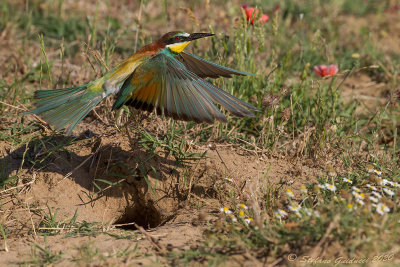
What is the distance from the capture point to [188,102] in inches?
102

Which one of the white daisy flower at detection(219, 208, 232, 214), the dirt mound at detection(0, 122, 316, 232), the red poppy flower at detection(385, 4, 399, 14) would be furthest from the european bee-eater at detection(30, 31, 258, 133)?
the red poppy flower at detection(385, 4, 399, 14)

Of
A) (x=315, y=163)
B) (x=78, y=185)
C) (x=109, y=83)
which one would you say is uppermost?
(x=109, y=83)

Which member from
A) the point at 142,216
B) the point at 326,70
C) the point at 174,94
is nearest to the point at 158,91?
the point at 174,94

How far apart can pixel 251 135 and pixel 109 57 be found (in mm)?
1213

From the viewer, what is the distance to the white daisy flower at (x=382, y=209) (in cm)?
218

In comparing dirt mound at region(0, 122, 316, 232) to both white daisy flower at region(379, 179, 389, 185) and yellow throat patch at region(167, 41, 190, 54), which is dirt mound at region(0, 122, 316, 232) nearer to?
white daisy flower at region(379, 179, 389, 185)

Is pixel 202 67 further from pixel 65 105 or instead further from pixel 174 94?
pixel 65 105

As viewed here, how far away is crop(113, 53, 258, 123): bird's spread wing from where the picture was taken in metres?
2.53

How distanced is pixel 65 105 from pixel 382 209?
5.88ft

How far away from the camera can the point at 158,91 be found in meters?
2.72

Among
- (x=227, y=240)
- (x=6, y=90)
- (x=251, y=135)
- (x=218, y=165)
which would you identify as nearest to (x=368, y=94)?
(x=251, y=135)

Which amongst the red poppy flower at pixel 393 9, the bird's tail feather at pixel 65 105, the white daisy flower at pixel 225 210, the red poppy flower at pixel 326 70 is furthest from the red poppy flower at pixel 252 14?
the red poppy flower at pixel 393 9

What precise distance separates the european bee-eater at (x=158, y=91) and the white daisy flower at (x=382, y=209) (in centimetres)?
73

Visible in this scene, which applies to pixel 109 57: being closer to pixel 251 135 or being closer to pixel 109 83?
pixel 109 83
